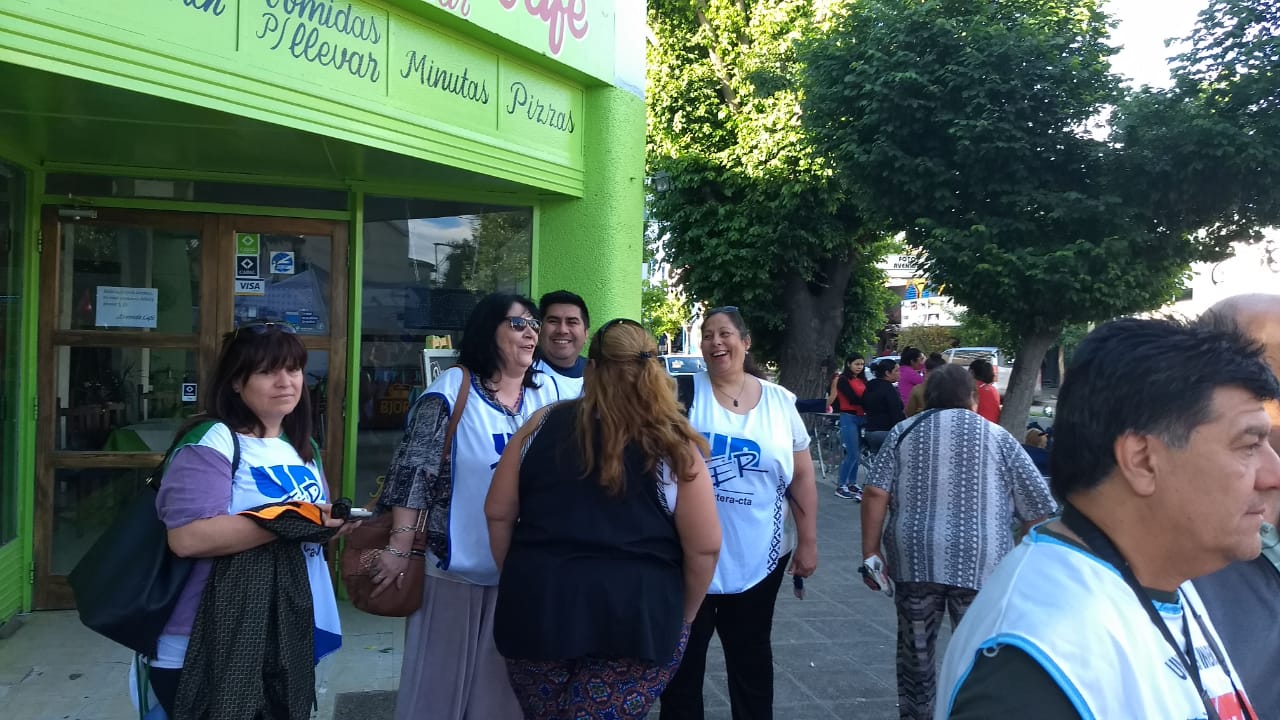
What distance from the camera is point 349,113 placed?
4441 millimetres

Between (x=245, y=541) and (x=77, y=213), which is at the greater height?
(x=77, y=213)

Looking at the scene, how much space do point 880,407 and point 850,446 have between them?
3.03 feet

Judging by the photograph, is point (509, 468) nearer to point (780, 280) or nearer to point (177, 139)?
point (177, 139)

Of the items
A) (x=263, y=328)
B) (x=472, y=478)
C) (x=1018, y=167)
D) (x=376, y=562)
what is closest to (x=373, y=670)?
(x=376, y=562)

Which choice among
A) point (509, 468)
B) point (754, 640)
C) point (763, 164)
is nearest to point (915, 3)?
point (763, 164)

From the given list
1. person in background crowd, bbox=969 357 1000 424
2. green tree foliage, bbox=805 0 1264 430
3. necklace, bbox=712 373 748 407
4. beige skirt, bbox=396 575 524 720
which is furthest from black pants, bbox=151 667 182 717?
green tree foliage, bbox=805 0 1264 430

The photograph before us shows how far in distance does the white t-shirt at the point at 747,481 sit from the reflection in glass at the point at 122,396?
11.2ft

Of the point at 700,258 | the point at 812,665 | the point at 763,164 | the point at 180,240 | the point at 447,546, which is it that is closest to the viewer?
the point at 447,546

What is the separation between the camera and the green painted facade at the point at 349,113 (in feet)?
11.8

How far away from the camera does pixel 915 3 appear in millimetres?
12094

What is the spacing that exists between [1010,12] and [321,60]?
10.4 metres

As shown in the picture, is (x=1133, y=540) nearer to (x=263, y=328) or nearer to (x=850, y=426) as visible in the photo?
(x=263, y=328)

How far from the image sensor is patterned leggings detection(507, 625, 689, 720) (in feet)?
8.18

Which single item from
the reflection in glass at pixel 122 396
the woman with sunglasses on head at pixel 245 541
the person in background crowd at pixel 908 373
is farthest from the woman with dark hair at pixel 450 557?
the person in background crowd at pixel 908 373
